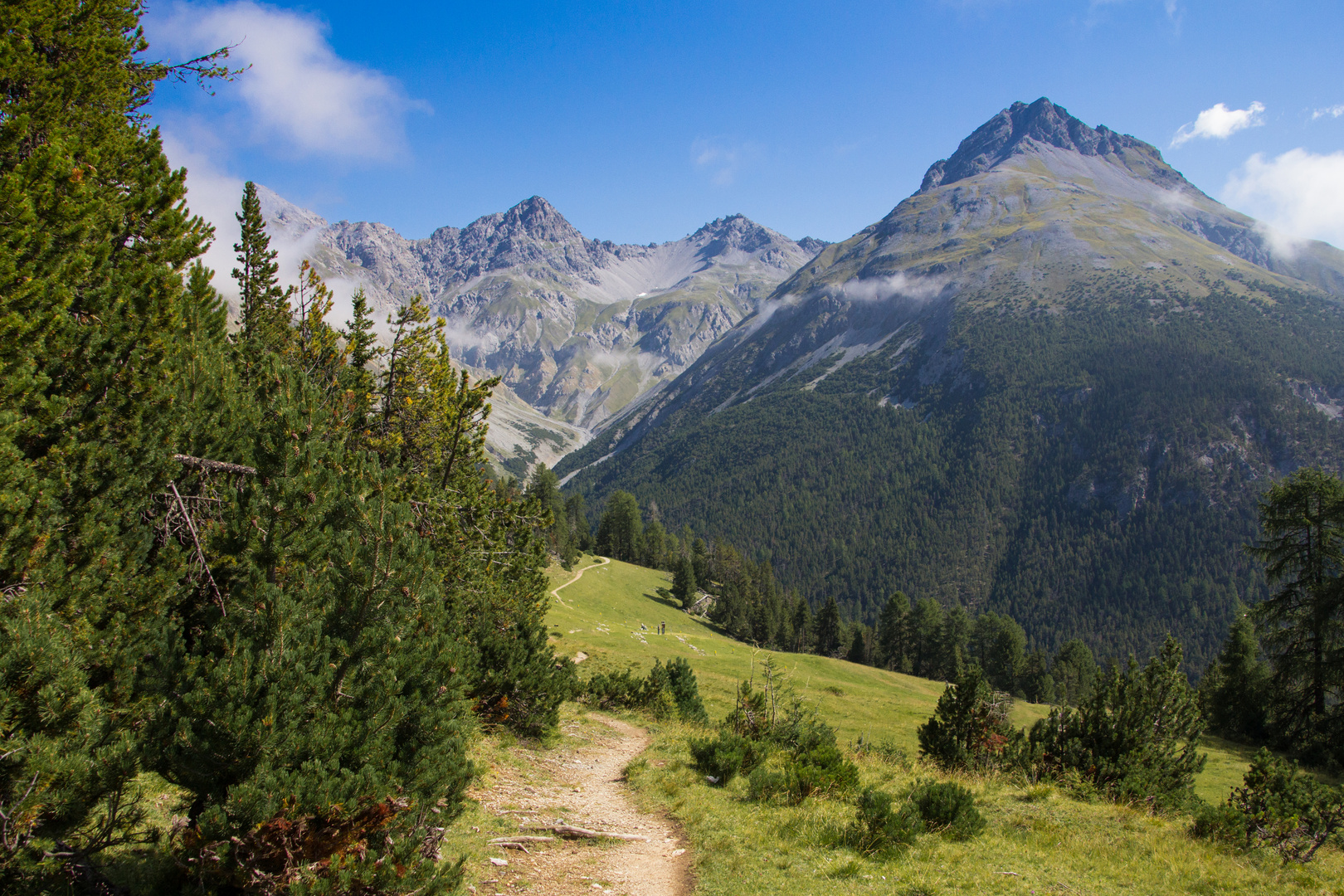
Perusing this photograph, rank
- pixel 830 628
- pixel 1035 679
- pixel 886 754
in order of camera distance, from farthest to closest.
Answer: pixel 830 628 < pixel 1035 679 < pixel 886 754

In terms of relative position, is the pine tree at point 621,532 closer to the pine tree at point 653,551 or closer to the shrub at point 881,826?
the pine tree at point 653,551

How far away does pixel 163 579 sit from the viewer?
7.09 m

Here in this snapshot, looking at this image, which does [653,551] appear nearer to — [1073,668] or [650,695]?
[1073,668]

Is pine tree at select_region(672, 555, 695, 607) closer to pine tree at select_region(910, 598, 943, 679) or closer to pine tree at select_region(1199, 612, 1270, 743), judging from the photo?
pine tree at select_region(910, 598, 943, 679)

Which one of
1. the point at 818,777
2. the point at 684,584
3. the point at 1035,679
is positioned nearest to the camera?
the point at 818,777

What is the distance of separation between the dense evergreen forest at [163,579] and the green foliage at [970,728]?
13250 millimetres

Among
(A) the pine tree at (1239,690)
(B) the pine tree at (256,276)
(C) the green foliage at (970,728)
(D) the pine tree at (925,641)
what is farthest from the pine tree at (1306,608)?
(D) the pine tree at (925,641)

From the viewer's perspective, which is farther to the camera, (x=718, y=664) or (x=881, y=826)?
(x=718, y=664)

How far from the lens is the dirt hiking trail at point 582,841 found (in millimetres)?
8609

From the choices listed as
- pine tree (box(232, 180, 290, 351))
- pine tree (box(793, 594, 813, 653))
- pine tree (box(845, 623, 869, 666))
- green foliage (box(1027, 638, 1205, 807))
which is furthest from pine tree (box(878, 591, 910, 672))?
pine tree (box(232, 180, 290, 351))

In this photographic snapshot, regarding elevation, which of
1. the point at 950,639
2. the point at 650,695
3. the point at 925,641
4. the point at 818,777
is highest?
the point at 818,777

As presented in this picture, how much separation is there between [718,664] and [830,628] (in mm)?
53349

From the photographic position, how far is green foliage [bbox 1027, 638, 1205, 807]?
45.1 ft

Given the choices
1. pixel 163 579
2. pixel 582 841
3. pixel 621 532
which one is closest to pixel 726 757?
pixel 582 841
